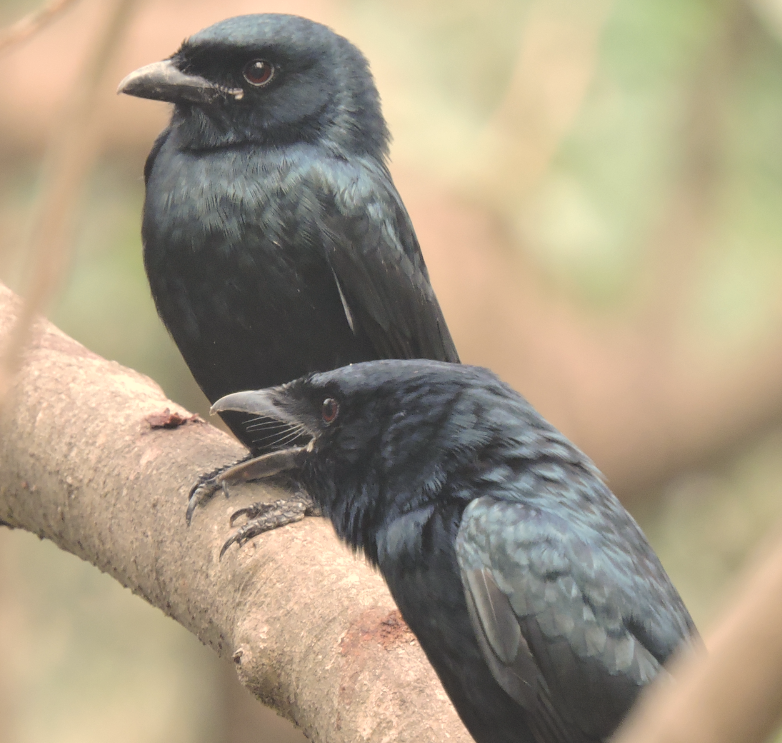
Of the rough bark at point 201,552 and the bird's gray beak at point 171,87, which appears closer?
the rough bark at point 201,552

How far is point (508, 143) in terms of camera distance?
6.53m

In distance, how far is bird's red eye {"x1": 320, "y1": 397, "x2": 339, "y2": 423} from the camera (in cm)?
277

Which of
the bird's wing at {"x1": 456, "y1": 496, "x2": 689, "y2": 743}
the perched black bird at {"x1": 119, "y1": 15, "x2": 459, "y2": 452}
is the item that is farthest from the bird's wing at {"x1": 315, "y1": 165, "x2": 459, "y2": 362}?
the bird's wing at {"x1": 456, "y1": 496, "x2": 689, "y2": 743}

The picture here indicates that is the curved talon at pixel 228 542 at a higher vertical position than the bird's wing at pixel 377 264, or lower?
lower

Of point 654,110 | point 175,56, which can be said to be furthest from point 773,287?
point 175,56

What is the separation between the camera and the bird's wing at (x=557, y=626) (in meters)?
2.28

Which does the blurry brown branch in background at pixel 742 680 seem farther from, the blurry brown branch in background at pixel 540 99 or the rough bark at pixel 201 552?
the blurry brown branch in background at pixel 540 99

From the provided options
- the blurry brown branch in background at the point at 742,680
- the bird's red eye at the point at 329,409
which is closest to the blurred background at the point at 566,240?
the bird's red eye at the point at 329,409

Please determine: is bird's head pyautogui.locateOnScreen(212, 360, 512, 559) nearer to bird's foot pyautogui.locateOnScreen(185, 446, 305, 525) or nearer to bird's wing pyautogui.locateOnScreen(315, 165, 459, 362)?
bird's foot pyautogui.locateOnScreen(185, 446, 305, 525)

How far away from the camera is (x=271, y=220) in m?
3.35

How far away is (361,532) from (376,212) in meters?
1.28

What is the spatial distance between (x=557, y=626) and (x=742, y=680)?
156 centimetres

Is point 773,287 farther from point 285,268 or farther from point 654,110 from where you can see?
point 285,268

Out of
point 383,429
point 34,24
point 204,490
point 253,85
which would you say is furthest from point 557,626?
point 253,85
